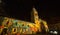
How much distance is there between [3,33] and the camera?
6.52 ft

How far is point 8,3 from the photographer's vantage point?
2770 mm

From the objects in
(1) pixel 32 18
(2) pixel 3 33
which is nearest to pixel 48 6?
(1) pixel 32 18

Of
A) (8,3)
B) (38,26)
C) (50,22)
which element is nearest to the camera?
(38,26)

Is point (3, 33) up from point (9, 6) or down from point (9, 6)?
down

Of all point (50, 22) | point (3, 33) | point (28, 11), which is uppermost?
point (28, 11)

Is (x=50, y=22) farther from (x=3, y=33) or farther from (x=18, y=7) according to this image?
(x=3, y=33)

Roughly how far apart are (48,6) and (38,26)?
1.83 ft

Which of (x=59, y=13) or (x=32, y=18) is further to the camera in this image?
(x=59, y=13)

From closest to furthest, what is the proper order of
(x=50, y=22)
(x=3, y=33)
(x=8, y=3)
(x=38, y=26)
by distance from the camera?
(x=3, y=33) < (x=38, y=26) < (x=8, y=3) < (x=50, y=22)

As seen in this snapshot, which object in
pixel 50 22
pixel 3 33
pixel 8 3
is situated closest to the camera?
pixel 3 33

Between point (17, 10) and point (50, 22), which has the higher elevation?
point (17, 10)

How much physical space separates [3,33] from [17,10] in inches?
36.0

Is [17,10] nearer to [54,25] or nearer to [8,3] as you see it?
[8,3]

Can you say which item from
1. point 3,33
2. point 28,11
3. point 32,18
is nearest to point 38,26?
point 32,18
